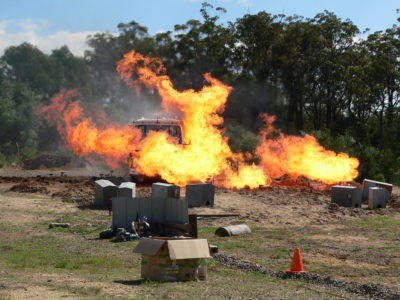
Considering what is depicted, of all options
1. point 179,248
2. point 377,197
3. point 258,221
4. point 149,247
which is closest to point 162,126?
point 377,197

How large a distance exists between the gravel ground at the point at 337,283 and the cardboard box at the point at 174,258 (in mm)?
1970

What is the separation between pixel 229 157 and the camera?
36.8 m

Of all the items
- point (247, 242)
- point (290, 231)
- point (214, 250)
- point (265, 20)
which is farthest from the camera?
point (265, 20)

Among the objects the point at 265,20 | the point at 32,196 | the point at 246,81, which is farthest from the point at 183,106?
the point at 265,20

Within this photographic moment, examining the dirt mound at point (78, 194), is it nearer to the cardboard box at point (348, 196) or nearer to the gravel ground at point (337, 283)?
the cardboard box at point (348, 196)

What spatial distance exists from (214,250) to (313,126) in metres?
44.2

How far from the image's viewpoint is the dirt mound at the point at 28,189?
31.4m

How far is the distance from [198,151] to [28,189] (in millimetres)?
8249

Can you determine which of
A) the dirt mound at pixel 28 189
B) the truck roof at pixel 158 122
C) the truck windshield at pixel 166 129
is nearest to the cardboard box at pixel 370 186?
the truck windshield at pixel 166 129

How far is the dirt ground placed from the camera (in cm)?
1212

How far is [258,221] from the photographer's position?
22.5 meters

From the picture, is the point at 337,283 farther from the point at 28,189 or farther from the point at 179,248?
the point at 28,189

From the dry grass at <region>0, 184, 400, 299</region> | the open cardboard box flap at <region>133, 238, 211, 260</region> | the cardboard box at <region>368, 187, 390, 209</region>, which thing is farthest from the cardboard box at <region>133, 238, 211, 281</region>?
the cardboard box at <region>368, 187, 390, 209</region>

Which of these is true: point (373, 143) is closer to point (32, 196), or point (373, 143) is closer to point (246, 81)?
point (246, 81)
